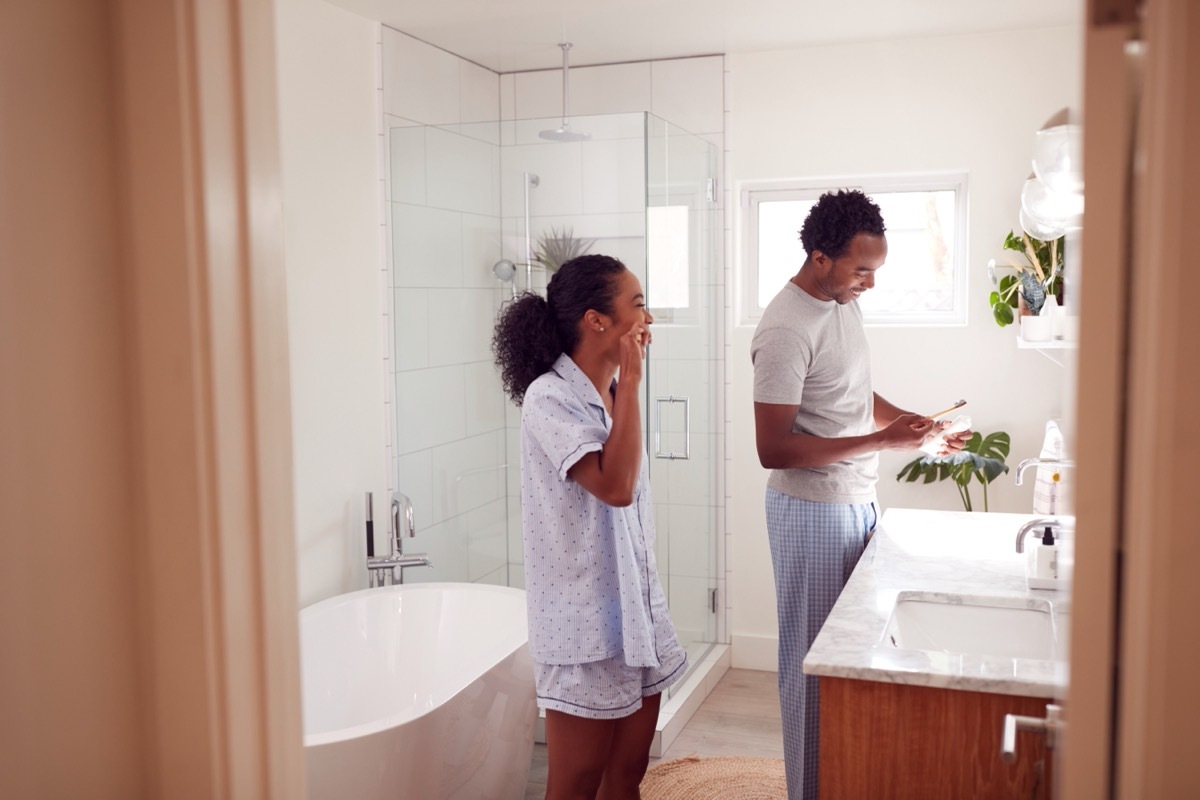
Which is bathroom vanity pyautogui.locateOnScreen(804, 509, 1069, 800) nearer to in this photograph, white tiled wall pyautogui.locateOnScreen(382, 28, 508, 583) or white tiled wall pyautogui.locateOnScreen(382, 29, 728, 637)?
white tiled wall pyautogui.locateOnScreen(382, 29, 728, 637)

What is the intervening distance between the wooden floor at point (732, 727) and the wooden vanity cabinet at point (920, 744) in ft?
5.01

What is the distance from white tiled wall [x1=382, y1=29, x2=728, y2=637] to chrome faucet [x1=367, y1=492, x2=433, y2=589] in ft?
0.74

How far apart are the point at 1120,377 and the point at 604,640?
138cm

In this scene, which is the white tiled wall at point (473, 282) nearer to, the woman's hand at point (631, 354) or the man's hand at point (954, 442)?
the man's hand at point (954, 442)

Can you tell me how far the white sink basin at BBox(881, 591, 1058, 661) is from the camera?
81.7 inches

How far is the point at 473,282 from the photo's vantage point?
357 centimetres

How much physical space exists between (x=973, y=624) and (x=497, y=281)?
79.7 inches

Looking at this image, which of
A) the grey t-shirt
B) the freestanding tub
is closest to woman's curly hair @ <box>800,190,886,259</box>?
the grey t-shirt

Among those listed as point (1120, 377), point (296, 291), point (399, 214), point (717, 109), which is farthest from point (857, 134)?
point (1120, 377)

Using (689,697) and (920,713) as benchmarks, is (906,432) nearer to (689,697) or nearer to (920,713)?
(920,713)

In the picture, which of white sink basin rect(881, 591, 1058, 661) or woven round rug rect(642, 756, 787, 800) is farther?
woven round rug rect(642, 756, 787, 800)

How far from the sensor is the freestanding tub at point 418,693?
226 centimetres

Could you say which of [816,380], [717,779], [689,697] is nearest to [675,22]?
[816,380]

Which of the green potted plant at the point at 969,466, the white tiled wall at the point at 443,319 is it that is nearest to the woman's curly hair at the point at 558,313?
the white tiled wall at the point at 443,319
